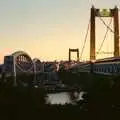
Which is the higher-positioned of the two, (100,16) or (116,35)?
(100,16)

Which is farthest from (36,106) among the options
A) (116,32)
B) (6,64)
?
(6,64)

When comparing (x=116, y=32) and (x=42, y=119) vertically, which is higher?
(x=116, y=32)

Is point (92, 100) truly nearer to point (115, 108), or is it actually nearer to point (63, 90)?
point (115, 108)

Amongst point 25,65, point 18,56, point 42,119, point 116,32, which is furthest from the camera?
point 25,65

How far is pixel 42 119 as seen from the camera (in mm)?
16594

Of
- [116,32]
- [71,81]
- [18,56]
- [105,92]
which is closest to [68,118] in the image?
[105,92]

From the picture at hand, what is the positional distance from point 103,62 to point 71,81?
1097cm

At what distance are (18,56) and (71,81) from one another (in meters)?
23.2

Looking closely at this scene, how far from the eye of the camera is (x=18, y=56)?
229 feet

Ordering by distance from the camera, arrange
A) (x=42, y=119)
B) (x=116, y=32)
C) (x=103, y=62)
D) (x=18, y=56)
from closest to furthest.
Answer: (x=42, y=119) → (x=103, y=62) → (x=116, y=32) → (x=18, y=56)

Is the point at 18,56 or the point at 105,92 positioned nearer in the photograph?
the point at 105,92

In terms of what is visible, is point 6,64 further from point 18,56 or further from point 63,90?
point 63,90

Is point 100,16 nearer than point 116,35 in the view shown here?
No

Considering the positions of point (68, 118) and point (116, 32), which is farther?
point (116, 32)
